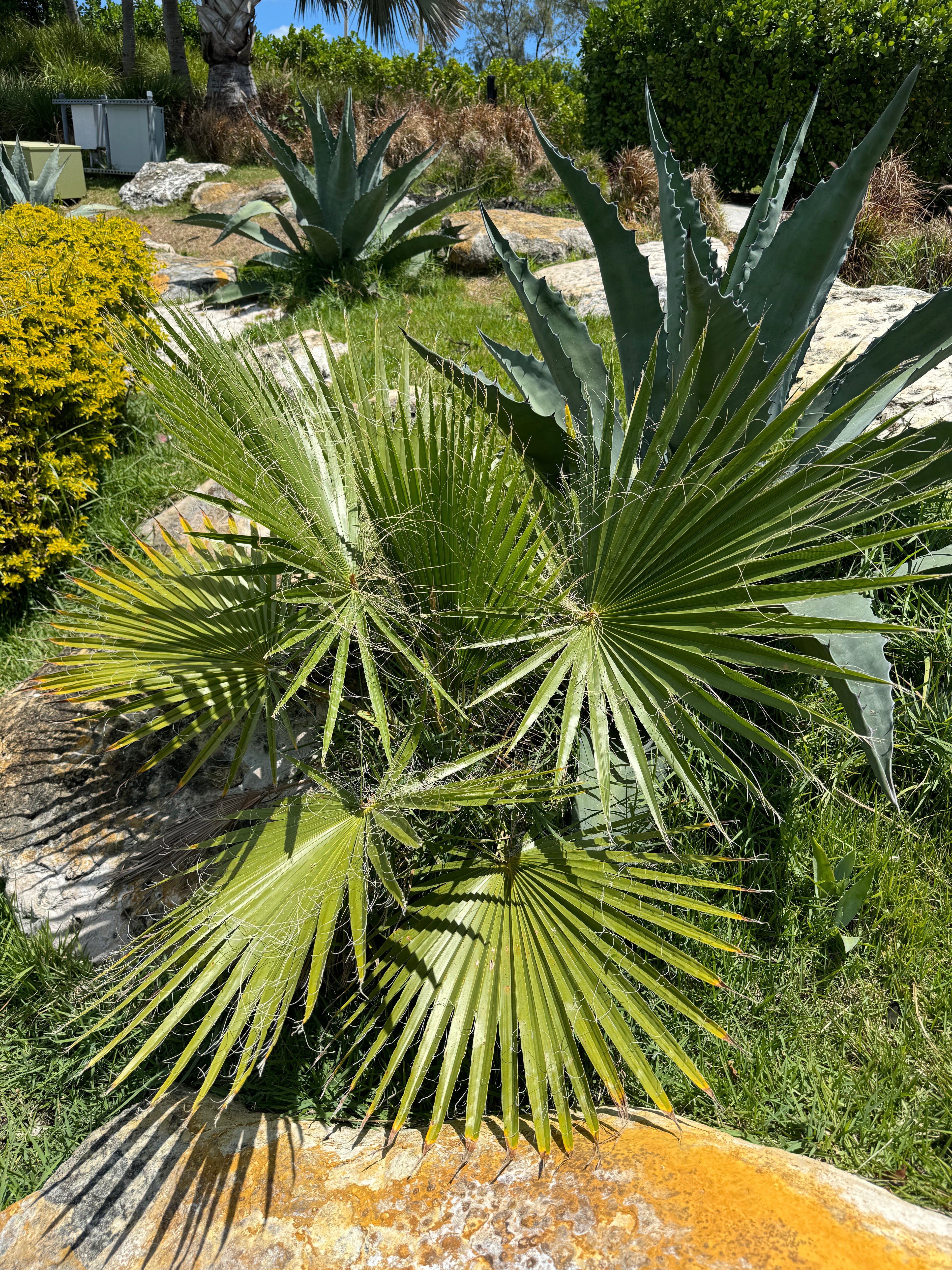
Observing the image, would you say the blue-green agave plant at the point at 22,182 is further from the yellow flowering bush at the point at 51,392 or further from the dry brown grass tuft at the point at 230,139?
the dry brown grass tuft at the point at 230,139

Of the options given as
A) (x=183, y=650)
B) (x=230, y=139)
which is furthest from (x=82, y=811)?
(x=230, y=139)

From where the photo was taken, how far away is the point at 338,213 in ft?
19.3

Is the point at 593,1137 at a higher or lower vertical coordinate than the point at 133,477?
lower

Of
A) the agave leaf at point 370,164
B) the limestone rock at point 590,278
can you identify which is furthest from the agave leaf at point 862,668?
the agave leaf at point 370,164

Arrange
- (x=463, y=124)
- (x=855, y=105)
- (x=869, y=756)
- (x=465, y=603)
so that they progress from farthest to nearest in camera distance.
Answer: (x=463, y=124), (x=855, y=105), (x=869, y=756), (x=465, y=603)

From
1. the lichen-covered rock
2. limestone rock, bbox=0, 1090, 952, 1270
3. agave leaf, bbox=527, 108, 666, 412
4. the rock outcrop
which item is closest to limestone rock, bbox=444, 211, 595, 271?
the rock outcrop

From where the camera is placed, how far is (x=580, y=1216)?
1.41 meters

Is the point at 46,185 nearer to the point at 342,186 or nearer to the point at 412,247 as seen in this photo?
the point at 342,186

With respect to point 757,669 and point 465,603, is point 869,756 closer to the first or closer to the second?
point 757,669

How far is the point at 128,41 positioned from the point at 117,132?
7155mm

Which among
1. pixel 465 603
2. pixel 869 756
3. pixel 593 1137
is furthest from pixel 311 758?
pixel 869 756

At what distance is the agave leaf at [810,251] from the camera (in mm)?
2164

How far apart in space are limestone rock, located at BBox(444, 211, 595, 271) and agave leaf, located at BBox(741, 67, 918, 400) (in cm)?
421

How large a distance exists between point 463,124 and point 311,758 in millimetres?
10422
